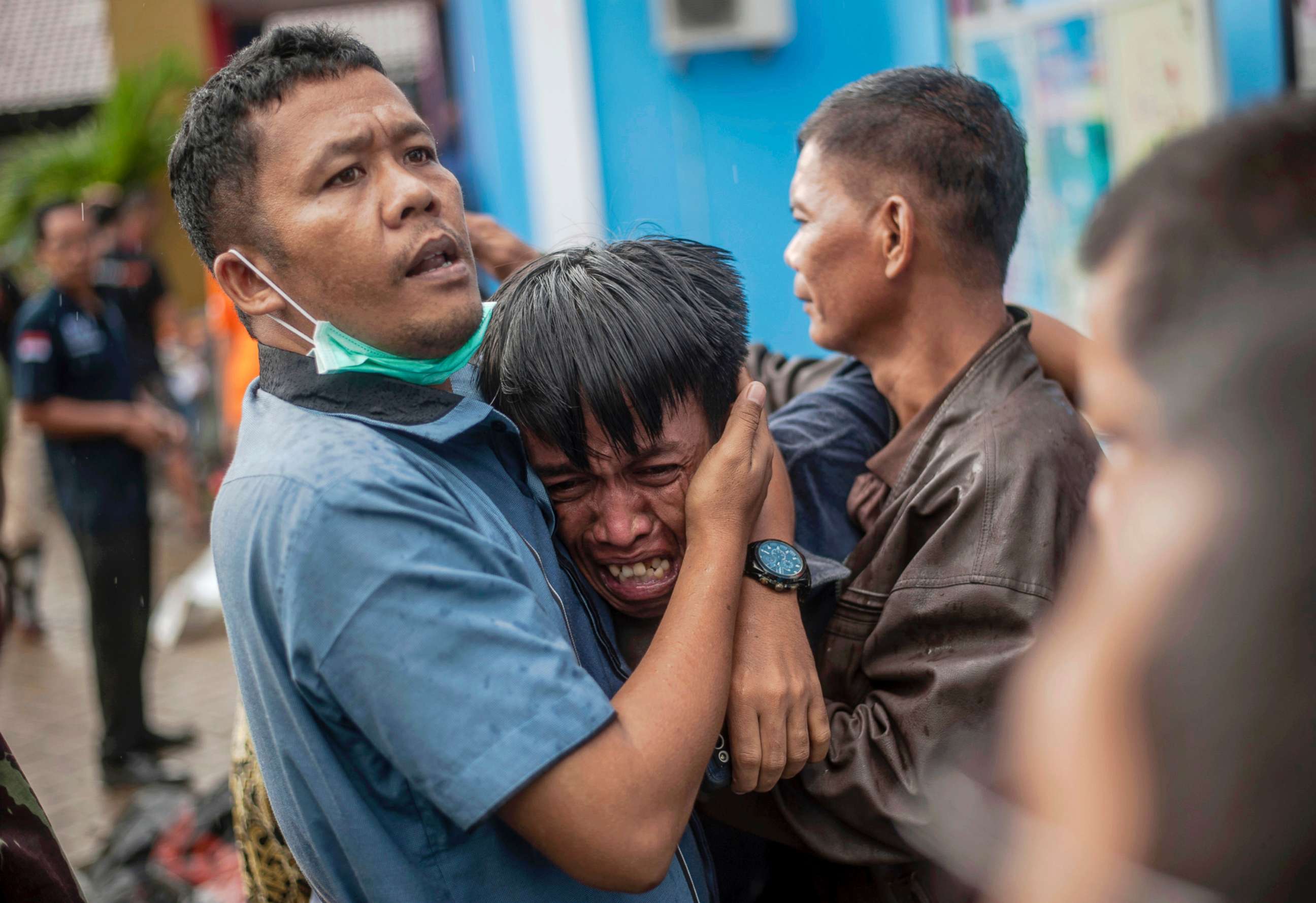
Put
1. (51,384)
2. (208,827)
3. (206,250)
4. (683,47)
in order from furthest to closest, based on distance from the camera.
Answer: (683,47) < (51,384) < (208,827) < (206,250)

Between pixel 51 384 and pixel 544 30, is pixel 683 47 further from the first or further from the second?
pixel 51 384

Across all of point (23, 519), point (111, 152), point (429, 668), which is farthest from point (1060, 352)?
point (111, 152)

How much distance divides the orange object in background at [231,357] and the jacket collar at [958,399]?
5.20 m

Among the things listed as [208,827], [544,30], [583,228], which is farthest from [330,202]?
[544,30]

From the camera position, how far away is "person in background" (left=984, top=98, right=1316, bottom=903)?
767 mm

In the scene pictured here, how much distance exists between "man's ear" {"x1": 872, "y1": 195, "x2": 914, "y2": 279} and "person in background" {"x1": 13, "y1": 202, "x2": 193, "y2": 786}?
4.23 m

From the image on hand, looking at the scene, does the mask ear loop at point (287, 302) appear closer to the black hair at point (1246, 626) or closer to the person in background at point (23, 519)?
the black hair at point (1246, 626)

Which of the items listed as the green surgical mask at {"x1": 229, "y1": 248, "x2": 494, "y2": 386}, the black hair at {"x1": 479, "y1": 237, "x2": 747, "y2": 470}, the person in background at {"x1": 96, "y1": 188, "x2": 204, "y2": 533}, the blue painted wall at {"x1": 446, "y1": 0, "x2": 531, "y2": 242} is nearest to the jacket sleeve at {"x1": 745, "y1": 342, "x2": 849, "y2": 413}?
the black hair at {"x1": 479, "y1": 237, "x2": 747, "y2": 470}

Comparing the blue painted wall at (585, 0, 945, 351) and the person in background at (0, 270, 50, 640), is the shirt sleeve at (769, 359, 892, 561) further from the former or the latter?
the person in background at (0, 270, 50, 640)

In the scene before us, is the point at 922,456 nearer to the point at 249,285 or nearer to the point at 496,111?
the point at 249,285

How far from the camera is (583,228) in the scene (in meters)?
5.96

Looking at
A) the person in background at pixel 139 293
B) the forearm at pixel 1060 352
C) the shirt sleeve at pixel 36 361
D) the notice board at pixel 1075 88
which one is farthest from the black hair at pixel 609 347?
the person in background at pixel 139 293

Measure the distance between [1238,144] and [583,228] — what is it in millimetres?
5256

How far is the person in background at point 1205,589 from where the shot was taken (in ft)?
2.52
